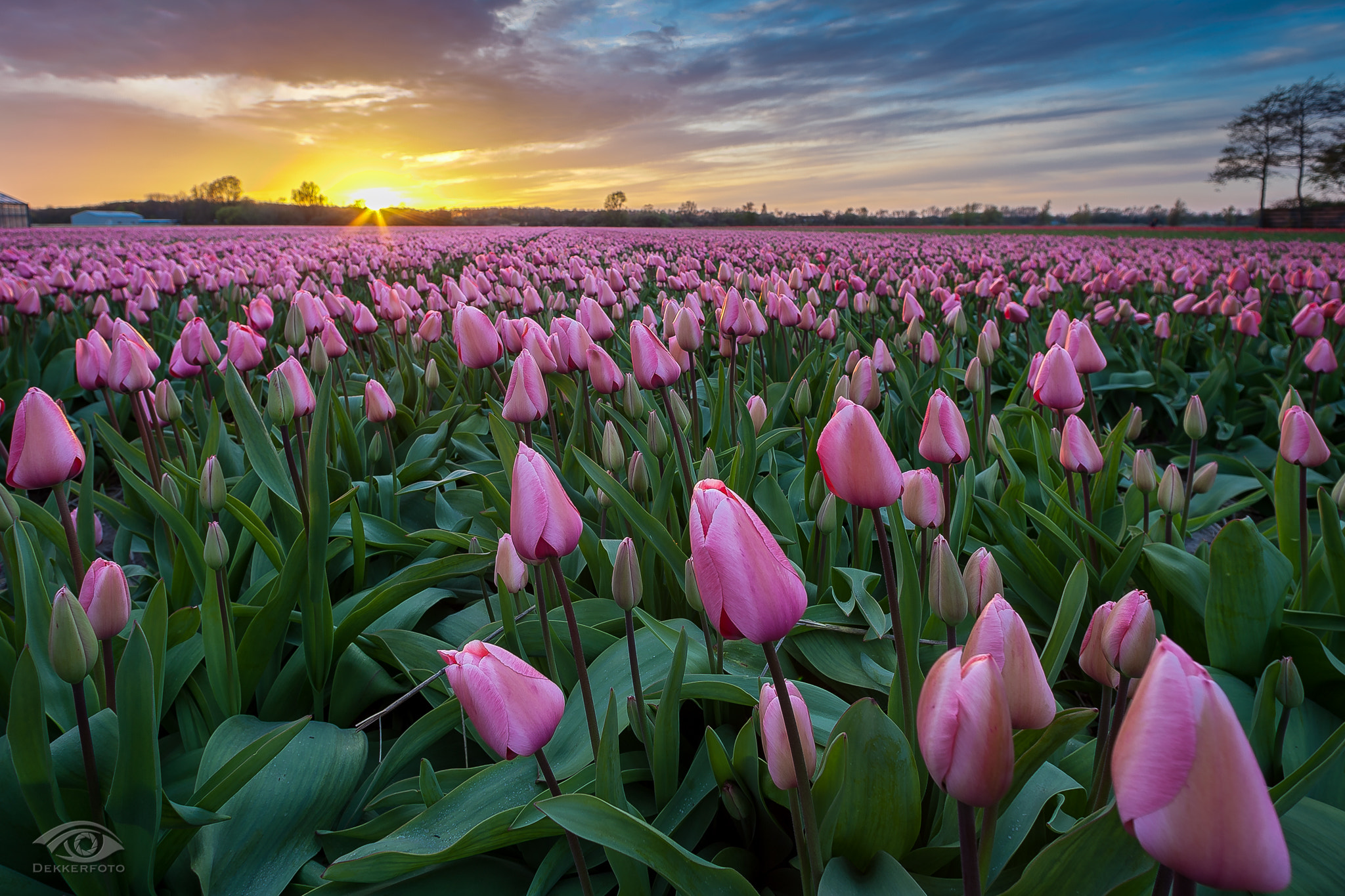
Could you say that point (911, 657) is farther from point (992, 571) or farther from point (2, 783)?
point (2, 783)

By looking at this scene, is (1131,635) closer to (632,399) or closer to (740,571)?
(740,571)

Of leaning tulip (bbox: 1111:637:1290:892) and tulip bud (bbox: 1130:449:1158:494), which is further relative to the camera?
tulip bud (bbox: 1130:449:1158:494)

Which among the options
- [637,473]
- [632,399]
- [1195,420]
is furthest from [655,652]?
[1195,420]

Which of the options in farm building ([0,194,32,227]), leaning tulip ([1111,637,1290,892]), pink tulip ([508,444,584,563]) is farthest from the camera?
farm building ([0,194,32,227])

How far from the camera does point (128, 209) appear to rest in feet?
222

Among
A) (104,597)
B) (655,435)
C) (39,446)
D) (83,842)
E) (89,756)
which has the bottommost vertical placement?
(83,842)

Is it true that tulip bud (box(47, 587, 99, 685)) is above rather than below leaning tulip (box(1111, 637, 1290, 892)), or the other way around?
below

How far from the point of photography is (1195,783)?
51 cm

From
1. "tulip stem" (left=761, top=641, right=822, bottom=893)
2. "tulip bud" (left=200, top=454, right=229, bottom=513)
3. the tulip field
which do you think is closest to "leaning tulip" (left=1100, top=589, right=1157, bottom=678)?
the tulip field

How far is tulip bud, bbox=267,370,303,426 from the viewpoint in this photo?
195cm

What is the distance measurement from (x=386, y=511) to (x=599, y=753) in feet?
→ 6.53

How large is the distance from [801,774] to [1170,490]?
169 centimetres

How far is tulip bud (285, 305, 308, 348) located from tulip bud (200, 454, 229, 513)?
1204mm

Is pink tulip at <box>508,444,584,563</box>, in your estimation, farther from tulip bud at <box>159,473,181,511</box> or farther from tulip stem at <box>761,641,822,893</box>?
tulip bud at <box>159,473,181,511</box>
